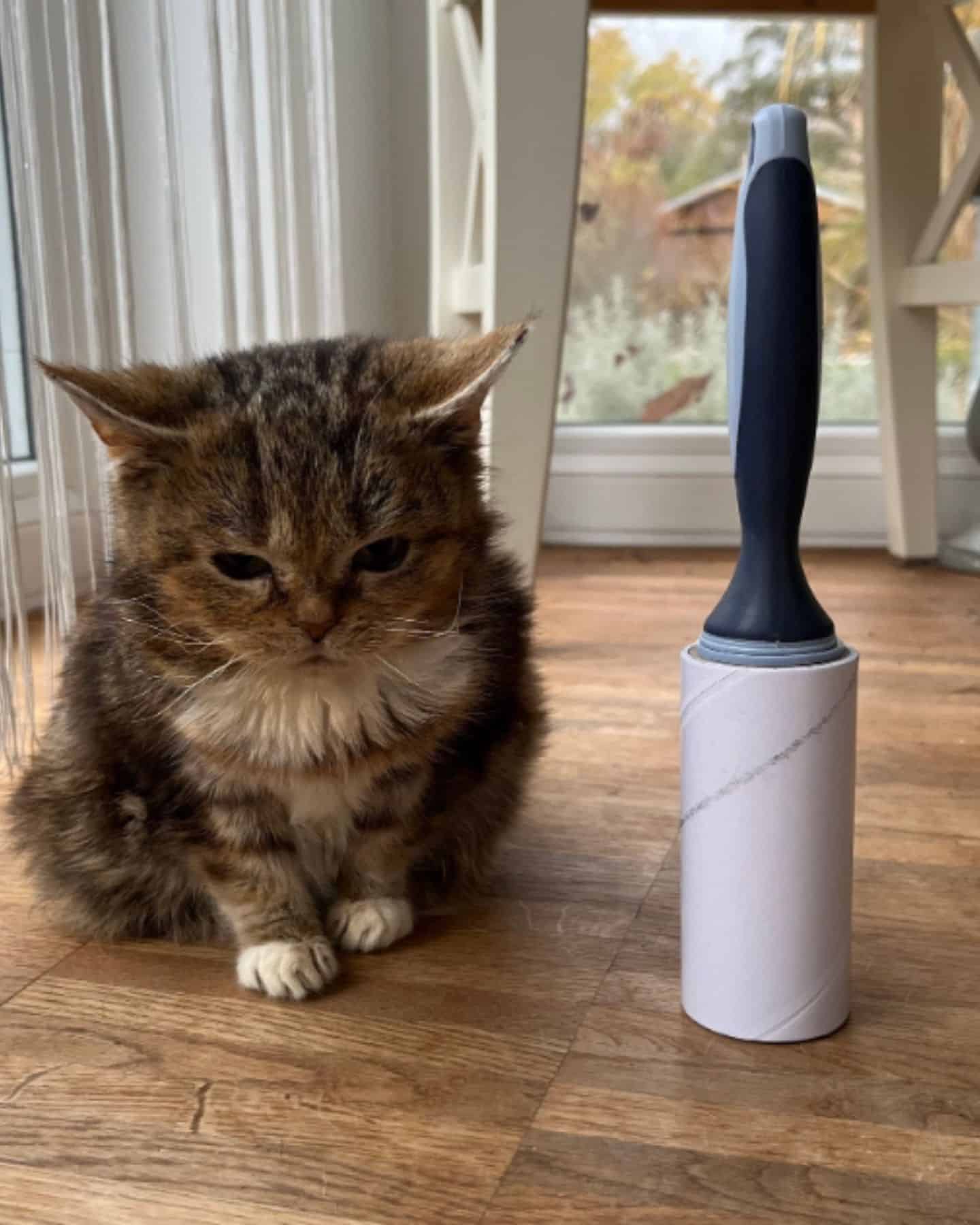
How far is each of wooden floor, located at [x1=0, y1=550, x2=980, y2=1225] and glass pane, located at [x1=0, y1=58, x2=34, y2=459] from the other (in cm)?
80

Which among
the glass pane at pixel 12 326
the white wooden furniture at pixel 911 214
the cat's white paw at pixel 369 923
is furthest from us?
the white wooden furniture at pixel 911 214

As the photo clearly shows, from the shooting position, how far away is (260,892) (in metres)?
0.88

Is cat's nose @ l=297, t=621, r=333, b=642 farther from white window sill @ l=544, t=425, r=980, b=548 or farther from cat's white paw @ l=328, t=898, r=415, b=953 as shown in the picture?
white window sill @ l=544, t=425, r=980, b=548

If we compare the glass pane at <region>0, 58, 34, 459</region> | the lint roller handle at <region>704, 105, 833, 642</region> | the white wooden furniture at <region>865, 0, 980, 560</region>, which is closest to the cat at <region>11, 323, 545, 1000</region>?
the lint roller handle at <region>704, 105, 833, 642</region>

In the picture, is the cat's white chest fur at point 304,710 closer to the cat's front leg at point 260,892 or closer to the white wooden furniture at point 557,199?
the cat's front leg at point 260,892

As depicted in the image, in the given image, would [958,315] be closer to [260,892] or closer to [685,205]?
[685,205]

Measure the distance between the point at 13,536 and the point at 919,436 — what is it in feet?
5.26

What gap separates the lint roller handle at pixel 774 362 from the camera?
0.67 meters

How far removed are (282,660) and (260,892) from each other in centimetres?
18

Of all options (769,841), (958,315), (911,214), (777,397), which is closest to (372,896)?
(769,841)

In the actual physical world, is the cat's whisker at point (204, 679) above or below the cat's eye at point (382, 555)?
below

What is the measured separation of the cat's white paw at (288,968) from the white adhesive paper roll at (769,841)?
0.25 m

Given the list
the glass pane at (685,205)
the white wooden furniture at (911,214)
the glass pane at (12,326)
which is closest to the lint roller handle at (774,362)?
the glass pane at (12,326)

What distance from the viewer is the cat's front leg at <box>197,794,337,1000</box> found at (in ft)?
2.80
